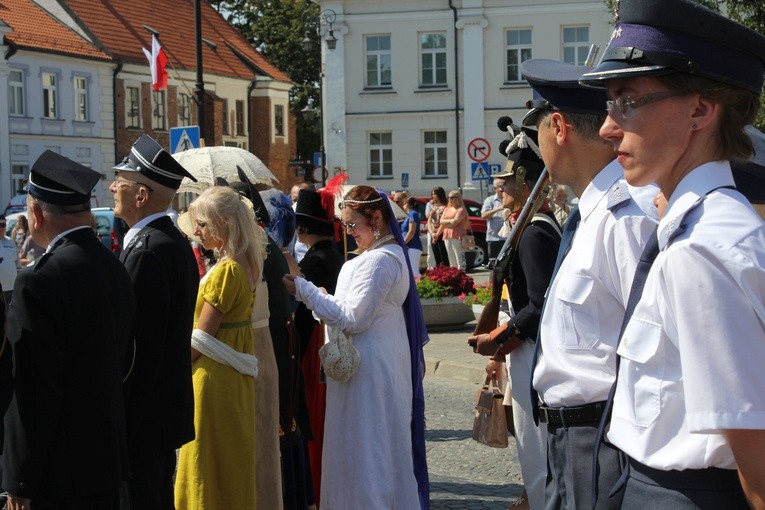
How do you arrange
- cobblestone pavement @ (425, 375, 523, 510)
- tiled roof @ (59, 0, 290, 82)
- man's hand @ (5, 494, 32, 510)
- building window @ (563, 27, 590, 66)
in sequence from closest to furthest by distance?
man's hand @ (5, 494, 32, 510), cobblestone pavement @ (425, 375, 523, 510), building window @ (563, 27, 590, 66), tiled roof @ (59, 0, 290, 82)

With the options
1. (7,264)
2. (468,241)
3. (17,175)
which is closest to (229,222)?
(7,264)

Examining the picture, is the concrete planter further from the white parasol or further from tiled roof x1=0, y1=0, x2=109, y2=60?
tiled roof x1=0, y1=0, x2=109, y2=60

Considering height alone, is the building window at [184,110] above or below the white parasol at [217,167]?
above

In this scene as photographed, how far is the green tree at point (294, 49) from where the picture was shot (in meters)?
71.4

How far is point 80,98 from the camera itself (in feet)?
172

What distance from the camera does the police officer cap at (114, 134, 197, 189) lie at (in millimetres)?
5840

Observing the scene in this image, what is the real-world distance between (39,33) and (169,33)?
1040 cm

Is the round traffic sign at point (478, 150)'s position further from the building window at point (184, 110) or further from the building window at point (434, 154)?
the building window at point (184, 110)

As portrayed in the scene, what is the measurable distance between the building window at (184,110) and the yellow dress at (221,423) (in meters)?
53.7

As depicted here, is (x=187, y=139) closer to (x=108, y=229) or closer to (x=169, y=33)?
(x=108, y=229)

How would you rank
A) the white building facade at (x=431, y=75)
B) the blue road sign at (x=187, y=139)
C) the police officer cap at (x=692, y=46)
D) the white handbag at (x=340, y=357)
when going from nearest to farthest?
the police officer cap at (x=692, y=46)
the white handbag at (x=340, y=357)
the blue road sign at (x=187, y=139)
the white building facade at (x=431, y=75)

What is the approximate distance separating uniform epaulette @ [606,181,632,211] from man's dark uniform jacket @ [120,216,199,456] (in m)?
2.42

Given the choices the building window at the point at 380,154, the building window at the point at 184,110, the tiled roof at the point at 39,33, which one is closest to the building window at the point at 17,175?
the tiled roof at the point at 39,33

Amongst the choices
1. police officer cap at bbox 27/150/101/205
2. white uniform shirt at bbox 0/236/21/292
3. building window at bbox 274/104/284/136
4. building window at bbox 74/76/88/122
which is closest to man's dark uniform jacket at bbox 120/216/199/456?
police officer cap at bbox 27/150/101/205
